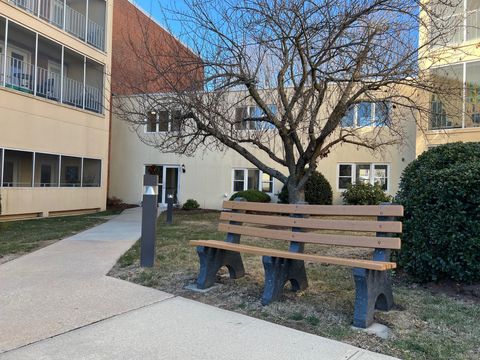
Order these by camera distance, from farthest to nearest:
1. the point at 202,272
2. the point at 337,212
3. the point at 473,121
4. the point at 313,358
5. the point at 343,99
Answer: the point at 473,121 < the point at 343,99 < the point at 202,272 < the point at 337,212 < the point at 313,358

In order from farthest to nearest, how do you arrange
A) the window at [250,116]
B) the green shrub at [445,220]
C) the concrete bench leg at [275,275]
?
the window at [250,116] < the green shrub at [445,220] < the concrete bench leg at [275,275]

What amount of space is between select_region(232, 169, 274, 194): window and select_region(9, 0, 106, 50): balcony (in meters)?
8.79

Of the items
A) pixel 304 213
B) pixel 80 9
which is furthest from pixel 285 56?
pixel 80 9

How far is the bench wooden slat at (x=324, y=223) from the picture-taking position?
14.4 feet

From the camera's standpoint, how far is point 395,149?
19359 mm

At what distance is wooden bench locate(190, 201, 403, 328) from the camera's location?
424 cm

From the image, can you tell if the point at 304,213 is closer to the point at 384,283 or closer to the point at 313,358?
the point at 384,283

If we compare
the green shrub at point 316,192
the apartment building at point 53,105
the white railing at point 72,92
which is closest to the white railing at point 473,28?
the green shrub at point 316,192

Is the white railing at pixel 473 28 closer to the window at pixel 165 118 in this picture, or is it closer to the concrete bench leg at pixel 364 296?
the window at pixel 165 118

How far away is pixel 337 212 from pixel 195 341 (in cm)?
203

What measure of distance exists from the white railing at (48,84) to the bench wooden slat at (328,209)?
45.0 ft

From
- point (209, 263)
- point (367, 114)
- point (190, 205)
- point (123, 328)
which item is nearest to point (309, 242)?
point (209, 263)

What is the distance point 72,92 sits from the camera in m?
18.6

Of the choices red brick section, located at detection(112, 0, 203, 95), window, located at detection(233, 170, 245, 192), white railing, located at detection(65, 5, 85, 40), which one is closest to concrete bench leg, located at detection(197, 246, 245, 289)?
red brick section, located at detection(112, 0, 203, 95)
